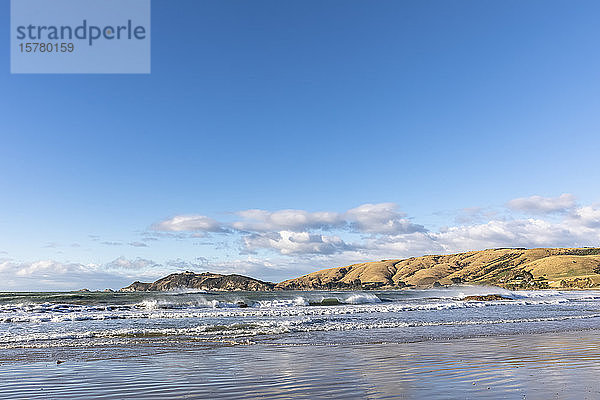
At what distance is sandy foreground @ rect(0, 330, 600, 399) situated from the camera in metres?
10.8

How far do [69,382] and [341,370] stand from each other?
314 inches

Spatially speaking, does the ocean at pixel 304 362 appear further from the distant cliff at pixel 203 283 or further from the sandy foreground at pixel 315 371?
the distant cliff at pixel 203 283

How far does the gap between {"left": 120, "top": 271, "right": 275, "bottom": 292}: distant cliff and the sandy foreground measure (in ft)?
381

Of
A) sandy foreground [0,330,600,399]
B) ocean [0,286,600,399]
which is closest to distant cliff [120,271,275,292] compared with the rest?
ocean [0,286,600,399]

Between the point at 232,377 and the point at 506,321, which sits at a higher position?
the point at 232,377

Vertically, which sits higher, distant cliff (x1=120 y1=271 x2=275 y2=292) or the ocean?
A: the ocean

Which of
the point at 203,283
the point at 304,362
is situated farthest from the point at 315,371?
the point at 203,283

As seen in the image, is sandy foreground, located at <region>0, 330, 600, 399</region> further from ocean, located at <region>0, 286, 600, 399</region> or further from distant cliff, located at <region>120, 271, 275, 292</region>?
distant cliff, located at <region>120, 271, 275, 292</region>

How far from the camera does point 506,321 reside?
31312 mm

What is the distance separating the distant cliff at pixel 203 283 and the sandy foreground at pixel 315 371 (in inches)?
4577

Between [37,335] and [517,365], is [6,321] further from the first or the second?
[517,365]

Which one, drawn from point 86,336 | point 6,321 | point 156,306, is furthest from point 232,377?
point 156,306

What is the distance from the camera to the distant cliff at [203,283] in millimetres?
132375

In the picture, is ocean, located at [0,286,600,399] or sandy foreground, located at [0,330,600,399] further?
ocean, located at [0,286,600,399]
